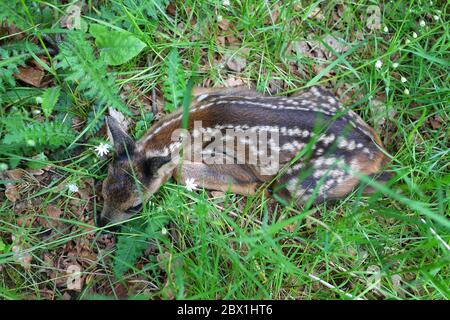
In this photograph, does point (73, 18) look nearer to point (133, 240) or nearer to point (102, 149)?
point (102, 149)

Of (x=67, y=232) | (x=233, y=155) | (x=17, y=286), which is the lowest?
(x=17, y=286)

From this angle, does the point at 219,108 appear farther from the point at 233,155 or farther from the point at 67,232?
the point at 67,232

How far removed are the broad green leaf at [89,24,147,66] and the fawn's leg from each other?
1.08 metres

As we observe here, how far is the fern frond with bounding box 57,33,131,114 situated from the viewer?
3549mm

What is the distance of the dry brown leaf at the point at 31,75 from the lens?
3814 millimetres

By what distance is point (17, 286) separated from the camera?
3.50m

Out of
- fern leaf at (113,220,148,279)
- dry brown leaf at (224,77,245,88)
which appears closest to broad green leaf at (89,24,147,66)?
dry brown leaf at (224,77,245,88)

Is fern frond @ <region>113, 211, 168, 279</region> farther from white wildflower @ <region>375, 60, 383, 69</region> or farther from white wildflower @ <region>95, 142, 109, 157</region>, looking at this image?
white wildflower @ <region>375, 60, 383, 69</region>

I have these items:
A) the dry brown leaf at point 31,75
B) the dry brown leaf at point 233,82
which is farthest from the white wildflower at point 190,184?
the dry brown leaf at point 31,75

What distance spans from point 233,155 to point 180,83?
2.70 feet

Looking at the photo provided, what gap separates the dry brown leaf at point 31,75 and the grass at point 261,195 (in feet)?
0.56

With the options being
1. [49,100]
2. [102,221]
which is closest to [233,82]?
[49,100]

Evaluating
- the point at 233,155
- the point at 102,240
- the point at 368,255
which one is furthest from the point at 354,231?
the point at 102,240

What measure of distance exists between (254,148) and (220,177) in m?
0.50
